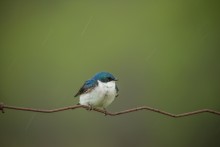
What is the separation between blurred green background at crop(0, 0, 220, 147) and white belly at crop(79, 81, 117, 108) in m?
4.96

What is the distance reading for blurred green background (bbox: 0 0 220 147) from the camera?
11.3 meters

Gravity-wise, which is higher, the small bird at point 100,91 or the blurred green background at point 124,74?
the blurred green background at point 124,74

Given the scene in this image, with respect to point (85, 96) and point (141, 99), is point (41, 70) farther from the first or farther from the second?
point (85, 96)

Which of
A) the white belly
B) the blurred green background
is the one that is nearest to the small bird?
the white belly

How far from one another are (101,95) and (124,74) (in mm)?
7922

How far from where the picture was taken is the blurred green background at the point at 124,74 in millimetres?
11328

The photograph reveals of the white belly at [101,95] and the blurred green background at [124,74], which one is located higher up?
the blurred green background at [124,74]

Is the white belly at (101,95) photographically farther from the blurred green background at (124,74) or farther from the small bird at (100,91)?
the blurred green background at (124,74)

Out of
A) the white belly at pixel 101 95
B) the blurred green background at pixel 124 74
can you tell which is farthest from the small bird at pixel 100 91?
the blurred green background at pixel 124 74

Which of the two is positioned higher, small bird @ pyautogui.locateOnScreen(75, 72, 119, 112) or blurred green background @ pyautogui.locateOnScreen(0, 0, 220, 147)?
blurred green background @ pyautogui.locateOnScreen(0, 0, 220, 147)

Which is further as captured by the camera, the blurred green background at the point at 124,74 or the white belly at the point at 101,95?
the blurred green background at the point at 124,74

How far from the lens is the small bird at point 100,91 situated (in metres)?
4.79

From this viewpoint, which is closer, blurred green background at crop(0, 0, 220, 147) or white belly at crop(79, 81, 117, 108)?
white belly at crop(79, 81, 117, 108)

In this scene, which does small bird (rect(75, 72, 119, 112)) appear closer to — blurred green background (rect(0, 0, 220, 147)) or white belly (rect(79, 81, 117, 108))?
white belly (rect(79, 81, 117, 108))
